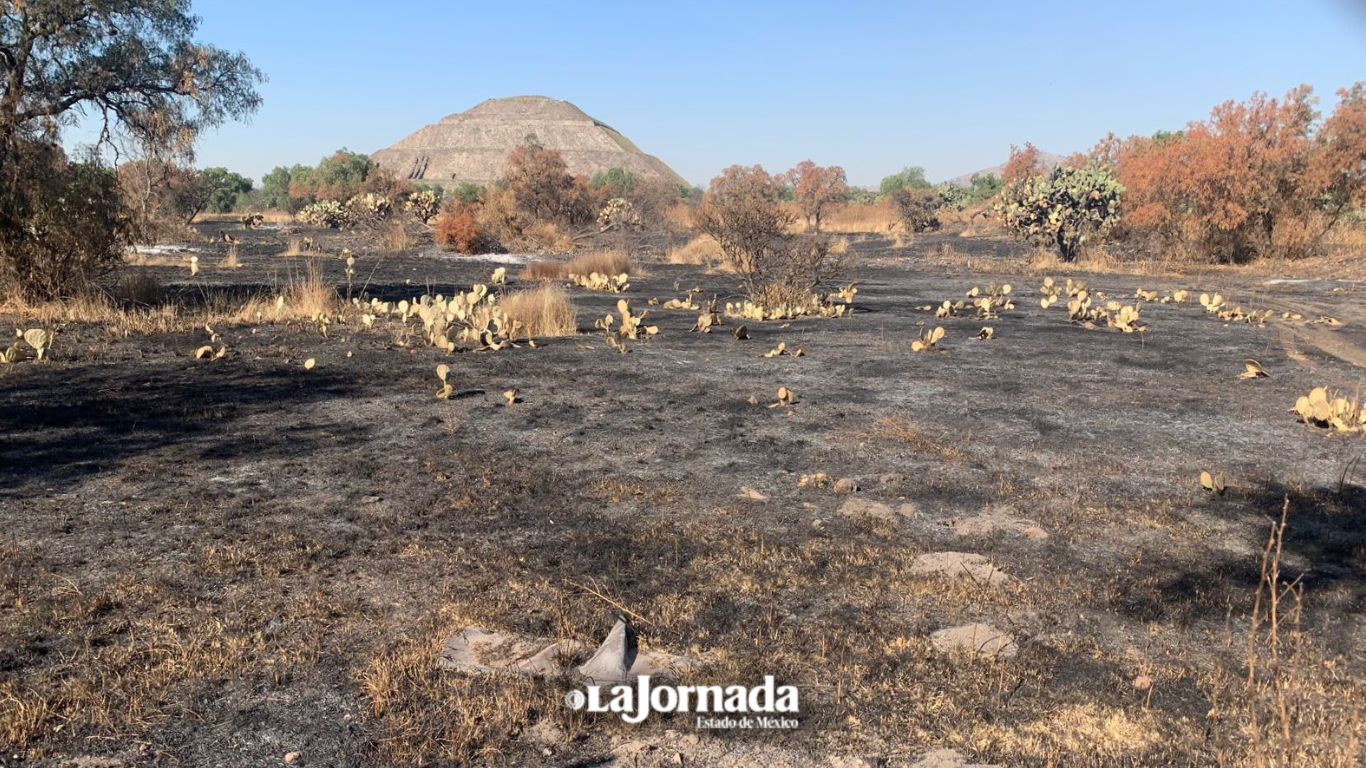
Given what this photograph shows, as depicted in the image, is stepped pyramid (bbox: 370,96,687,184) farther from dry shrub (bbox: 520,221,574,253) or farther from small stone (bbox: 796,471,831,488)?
small stone (bbox: 796,471,831,488)

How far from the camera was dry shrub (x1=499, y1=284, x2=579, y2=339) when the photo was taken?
419 inches

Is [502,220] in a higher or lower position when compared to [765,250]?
higher

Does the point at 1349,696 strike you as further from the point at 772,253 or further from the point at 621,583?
the point at 772,253

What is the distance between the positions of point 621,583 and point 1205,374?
704 centimetres

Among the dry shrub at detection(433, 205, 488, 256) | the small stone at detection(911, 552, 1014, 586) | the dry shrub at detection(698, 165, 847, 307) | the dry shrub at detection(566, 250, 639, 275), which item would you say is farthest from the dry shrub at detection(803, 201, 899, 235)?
the small stone at detection(911, 552, 1014, 586)

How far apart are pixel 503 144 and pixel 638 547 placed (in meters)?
123

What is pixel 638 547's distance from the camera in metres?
4.06

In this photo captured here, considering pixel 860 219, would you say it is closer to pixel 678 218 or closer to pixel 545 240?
pixel 678 218

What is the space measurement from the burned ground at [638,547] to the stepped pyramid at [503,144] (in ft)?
335

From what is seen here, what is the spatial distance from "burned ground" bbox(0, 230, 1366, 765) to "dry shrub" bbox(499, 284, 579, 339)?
2.45m

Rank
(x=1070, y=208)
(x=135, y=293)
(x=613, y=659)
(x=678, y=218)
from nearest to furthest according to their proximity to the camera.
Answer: (x=613, y=659) → (x=135, y=293) → (x=1070, y=208) → (x=678, y=218)

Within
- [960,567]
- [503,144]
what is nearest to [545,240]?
[960,567]

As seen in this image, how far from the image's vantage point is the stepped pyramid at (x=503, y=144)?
111 m

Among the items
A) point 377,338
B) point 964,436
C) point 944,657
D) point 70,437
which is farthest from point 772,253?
point 944,657
